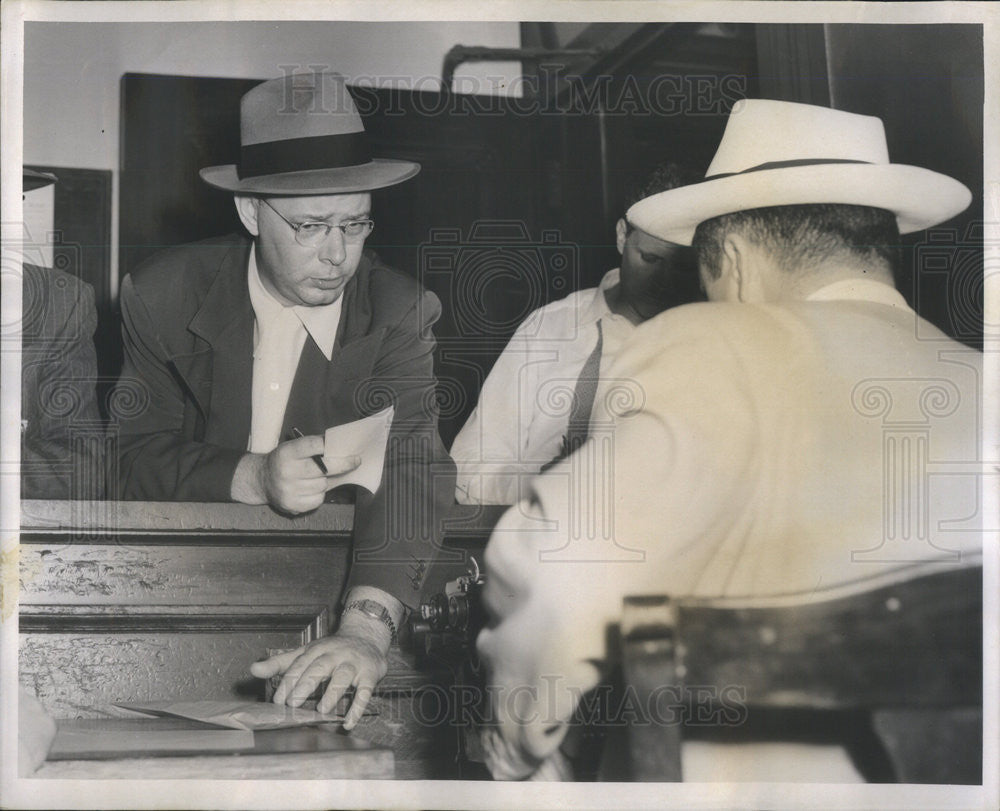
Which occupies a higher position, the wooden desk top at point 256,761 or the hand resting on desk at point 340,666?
the hand resting on desk at point 340,666

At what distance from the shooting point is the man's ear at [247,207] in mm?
2035

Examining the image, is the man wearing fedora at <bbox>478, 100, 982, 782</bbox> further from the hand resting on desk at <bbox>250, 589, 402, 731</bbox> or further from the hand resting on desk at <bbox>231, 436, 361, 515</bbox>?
the hand resting on desk at <bbox>231, 436, 361, 515</bbox>

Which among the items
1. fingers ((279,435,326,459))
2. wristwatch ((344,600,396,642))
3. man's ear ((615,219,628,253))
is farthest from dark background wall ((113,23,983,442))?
wristwatch ((344,600,396,642))

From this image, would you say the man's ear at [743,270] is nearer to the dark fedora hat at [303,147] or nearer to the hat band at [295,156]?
the dark fedora hat at [303,147]

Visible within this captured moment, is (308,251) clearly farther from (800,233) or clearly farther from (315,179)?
(800,233)

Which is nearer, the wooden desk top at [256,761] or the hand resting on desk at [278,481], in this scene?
the wooden desk top at [256,761]

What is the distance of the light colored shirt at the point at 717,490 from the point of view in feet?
6.52

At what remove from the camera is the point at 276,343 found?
81.0 inches

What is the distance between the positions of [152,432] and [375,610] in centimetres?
60

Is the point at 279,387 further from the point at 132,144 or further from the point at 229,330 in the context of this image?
the point at 132,144

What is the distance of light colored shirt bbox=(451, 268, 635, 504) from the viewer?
2021 millimetres

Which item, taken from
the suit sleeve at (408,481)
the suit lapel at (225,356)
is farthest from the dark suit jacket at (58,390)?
the suit sleeve at (408,481)

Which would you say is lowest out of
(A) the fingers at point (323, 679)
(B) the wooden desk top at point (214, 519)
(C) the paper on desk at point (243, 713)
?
(C) the paper on desk at point (243, 713)

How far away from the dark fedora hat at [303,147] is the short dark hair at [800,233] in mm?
657
